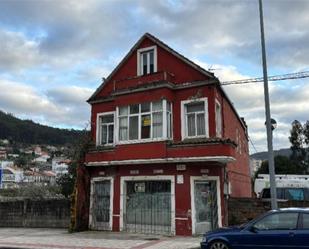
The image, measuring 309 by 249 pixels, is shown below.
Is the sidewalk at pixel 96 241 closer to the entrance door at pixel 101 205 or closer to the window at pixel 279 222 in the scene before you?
the entrance door at pixel 101 205

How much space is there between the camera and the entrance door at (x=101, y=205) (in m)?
24.0

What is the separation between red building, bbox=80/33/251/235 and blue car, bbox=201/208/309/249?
738cm

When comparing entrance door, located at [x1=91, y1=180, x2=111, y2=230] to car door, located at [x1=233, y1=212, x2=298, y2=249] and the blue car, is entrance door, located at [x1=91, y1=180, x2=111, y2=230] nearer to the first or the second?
the blue car

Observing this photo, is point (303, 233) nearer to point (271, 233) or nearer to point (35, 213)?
point (271, 233)

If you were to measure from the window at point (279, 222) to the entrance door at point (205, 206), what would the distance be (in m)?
8.41

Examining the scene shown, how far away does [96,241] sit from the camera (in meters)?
19.1

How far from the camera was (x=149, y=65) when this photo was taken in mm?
24453

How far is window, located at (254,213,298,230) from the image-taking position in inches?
492

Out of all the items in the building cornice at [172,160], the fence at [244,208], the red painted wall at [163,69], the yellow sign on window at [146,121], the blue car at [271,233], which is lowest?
the blue car at [271,233]

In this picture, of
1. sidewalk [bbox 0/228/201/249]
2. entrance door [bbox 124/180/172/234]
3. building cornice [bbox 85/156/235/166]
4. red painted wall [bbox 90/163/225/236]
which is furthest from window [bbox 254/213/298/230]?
entrance door [bbox 124/180/172/234]

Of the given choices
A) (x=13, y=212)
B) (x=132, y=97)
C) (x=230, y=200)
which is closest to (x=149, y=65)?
Answer: (x=132, y=97)

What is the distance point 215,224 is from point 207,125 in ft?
15.1

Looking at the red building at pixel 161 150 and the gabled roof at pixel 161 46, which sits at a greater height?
the gabled roof at pixel 161 46

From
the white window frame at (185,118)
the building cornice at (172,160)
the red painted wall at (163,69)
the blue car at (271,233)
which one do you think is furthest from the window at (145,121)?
the blue car at (271,233)
